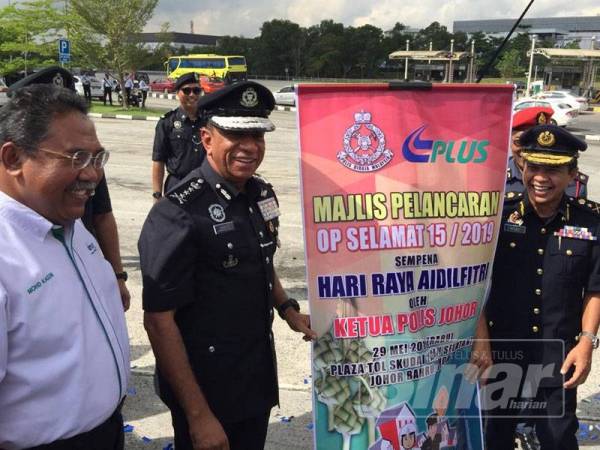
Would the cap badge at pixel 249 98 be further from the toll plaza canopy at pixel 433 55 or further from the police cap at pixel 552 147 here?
the toll plaza canopy at pixel 433 55

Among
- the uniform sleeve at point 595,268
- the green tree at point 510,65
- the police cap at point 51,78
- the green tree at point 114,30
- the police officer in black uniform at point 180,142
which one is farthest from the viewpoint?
the green tree at point 510,65

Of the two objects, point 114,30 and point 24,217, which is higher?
point 114,30

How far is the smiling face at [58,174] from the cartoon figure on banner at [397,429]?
1422 mm

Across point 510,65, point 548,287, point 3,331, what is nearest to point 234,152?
point 3,331

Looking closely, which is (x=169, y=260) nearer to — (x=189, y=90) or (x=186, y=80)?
(x=189, y=90)

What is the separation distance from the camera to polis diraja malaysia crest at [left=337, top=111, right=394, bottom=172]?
210cm

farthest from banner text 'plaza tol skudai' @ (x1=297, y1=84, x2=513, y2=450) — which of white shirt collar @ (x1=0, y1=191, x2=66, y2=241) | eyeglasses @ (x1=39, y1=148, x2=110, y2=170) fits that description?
white shirt collar @ (x1=0, y1=191, x2=66, y2=241)

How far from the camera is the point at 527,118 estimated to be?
11.6ft

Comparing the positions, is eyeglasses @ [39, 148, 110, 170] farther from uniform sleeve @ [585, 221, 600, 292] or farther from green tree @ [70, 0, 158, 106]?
green tree @ [70, 0, 158, 106]

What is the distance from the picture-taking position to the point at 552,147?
2.33 meters

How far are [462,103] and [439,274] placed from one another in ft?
2.15

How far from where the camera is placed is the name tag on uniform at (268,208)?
219 cm

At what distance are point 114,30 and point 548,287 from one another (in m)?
25.7

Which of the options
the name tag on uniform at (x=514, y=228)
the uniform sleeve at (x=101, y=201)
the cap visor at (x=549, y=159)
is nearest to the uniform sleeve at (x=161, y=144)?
the uniform sleeve at (x=101, y=201)
